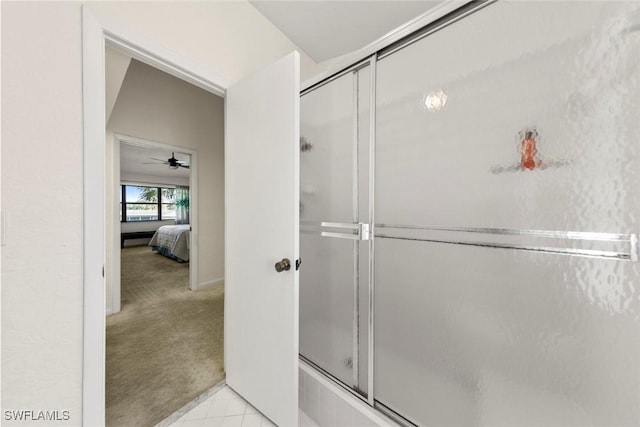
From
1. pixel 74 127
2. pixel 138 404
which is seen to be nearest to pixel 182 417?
pixel 138 404

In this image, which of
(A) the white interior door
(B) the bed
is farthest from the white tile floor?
(B) the bed

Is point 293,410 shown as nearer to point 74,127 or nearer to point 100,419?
point 100,419

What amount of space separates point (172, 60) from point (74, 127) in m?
0.60

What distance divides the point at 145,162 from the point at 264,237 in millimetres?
6629

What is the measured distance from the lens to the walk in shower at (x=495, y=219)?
744 mm

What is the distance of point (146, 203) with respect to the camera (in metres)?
8.03

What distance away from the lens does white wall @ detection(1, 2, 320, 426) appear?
860mm

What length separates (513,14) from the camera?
0.90 m

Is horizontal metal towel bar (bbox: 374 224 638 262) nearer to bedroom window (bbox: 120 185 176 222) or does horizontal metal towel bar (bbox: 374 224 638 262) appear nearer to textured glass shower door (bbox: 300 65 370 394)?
textured glass shower door (bbox: 300 65 370 394)

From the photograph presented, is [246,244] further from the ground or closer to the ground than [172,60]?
closer to the ground

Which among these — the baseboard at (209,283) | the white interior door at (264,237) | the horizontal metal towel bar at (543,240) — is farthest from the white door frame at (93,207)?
the baseboard at (209,283)

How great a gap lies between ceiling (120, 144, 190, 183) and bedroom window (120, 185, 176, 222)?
1.97 ft

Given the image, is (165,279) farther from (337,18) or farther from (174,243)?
(337,18)

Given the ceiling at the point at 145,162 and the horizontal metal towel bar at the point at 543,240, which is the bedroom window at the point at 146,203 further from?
the horizontal metal towel bar at the point at 543,240
